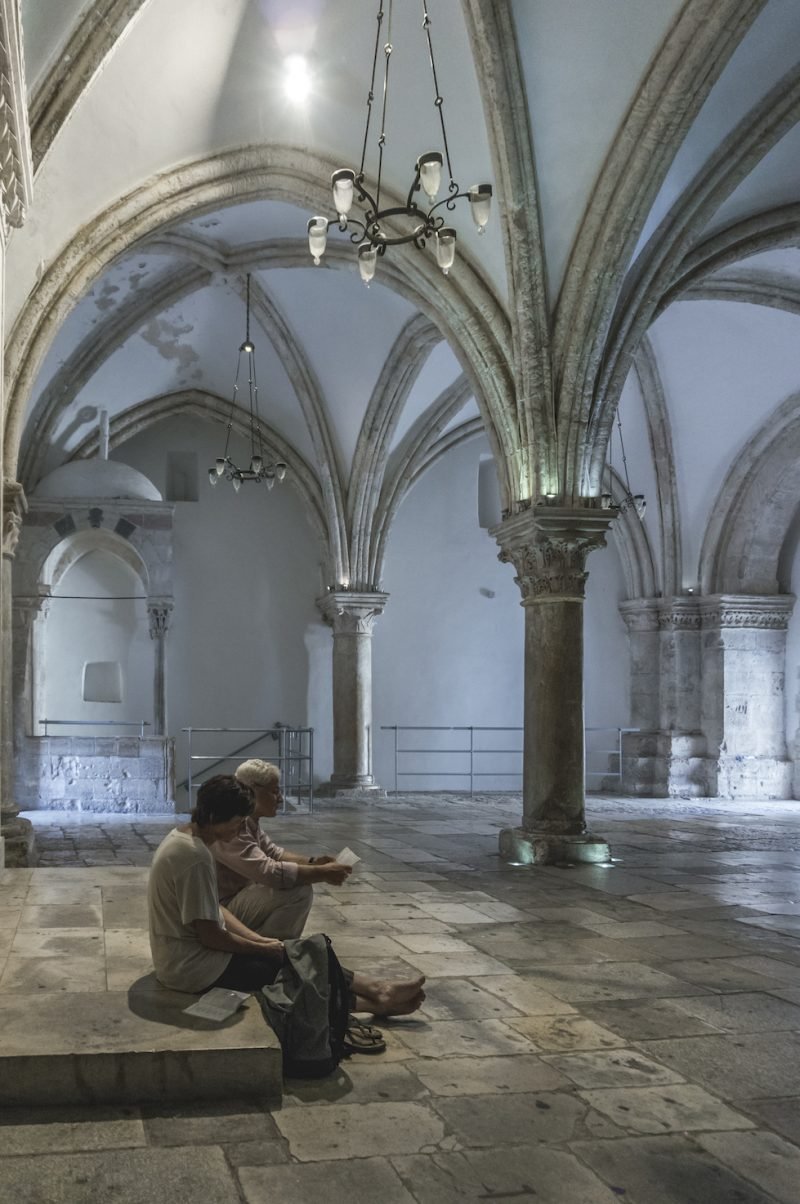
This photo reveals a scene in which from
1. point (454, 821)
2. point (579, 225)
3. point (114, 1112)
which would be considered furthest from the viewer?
point (454, 821)

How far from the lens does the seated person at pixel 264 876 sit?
434cm

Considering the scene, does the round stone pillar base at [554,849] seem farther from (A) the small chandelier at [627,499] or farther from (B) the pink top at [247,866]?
(A) the small chandelier at [627,499]

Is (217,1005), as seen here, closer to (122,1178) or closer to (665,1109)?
(122,1178)

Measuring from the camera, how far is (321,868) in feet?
14.2

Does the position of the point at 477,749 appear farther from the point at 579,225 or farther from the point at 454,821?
the point at 579,225

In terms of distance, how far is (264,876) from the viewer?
4.34 m

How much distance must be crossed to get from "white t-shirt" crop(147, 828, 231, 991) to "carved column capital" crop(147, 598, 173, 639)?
1191cm

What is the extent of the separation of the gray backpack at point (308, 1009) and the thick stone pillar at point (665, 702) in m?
14.2

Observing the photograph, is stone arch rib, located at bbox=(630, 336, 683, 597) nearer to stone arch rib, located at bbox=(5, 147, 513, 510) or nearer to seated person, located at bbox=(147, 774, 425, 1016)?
stone arch rib, located at bbox=(5, 147, 513, 510)

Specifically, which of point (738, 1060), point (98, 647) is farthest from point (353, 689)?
point (738, 1060)

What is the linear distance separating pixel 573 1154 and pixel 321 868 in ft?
4.98

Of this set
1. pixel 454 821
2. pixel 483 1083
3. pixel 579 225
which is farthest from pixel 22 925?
pixel 454 821

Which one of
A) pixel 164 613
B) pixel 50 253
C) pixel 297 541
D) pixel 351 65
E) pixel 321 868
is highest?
pixel 351 65

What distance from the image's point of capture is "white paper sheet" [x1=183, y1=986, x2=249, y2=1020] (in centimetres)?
383
